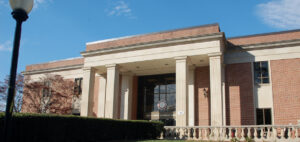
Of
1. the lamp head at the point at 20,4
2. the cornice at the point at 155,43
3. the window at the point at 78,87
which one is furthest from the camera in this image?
the window at the point at 78,87

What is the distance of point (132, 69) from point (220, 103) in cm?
1038

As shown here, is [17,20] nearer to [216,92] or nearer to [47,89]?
[216,92]

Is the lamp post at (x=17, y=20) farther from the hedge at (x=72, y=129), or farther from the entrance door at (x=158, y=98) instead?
the entrance door at (x=158, y=98)

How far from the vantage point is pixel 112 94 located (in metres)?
25.6

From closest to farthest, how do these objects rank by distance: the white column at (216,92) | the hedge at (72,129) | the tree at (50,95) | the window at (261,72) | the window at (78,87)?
the hedge at (72,129) < the white column at (216,92) < the window at (261,72) < the tree at (50,95) < the window at (78,87)

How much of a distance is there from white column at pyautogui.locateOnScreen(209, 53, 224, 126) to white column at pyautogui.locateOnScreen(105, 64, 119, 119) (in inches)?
344

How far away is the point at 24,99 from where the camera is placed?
3300 centimetres

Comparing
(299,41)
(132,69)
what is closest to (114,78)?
(132,69)

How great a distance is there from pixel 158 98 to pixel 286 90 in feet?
39.1

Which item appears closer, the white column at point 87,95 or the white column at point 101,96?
the white column at point 87,95

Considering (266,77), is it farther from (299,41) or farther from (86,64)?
(86,64)

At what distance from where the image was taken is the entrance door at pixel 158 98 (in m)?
28.2

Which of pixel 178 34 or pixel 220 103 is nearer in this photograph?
pixel 220 103

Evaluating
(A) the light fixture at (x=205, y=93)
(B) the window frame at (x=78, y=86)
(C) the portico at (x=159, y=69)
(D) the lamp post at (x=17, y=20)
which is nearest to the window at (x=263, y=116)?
(C) the portico at (x=159, y=69)
